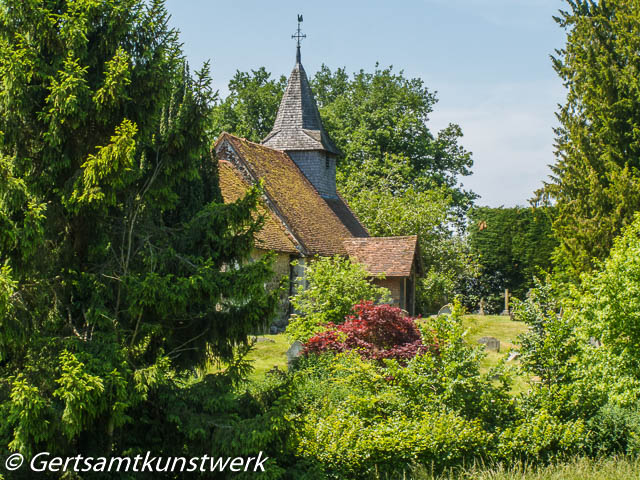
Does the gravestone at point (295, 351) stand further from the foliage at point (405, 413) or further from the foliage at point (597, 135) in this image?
the foliage at point (597, 135)

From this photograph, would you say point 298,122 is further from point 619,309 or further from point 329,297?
point 619,309

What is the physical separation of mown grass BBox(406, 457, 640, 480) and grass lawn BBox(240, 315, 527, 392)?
1.87 meters

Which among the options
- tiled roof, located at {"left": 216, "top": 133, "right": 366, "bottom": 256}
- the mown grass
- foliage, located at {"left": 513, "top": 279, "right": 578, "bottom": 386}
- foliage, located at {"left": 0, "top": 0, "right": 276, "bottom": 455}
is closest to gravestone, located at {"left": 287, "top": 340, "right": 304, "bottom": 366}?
foliage, located at {"left": 513, "top": 279, "right": 578, "bottom": 386}

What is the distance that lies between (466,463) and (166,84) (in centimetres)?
640

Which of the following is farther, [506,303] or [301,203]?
[506,303]

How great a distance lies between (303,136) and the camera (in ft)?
94.6

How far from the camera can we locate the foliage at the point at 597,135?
54.5 ft

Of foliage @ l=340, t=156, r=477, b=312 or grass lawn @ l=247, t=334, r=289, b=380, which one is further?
foliage @ l=340, t=156, r=477, b=312

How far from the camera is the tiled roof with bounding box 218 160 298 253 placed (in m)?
20.5

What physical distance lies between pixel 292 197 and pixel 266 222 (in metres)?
3.34

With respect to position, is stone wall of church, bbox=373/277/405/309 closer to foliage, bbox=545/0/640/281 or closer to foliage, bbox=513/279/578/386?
foliage, bbox=545/0/640/281

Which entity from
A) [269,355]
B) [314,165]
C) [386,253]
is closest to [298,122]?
[314,165]

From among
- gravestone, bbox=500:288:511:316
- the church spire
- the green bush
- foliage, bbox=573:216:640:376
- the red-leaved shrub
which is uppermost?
the church spire

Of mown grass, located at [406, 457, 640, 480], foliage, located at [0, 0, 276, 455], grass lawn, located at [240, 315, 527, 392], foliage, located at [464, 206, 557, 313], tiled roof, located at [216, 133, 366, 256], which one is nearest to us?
foliage, located at [0, 0, 276, 455]
